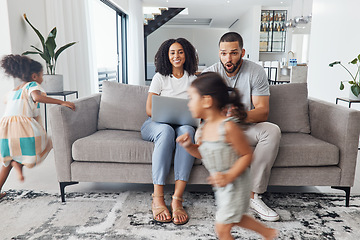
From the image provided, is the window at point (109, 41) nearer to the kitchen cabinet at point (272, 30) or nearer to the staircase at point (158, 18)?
the staircase at point (158, 18)

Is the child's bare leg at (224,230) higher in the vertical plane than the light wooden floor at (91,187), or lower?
higher

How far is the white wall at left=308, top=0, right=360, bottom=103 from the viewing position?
140 inches

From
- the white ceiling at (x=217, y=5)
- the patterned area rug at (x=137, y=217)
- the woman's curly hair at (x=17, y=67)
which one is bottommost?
the patterned area rug at (x=137, y=217)

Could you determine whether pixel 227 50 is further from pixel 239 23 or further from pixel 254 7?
pixel 239 23

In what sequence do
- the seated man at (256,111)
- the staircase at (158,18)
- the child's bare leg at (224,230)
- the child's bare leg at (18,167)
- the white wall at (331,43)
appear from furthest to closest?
the staircase at (158,18), the white wall at (331,43), the child's bare leg at (18,167), the seated man at (256,111), the child's bare leg at (224,230)

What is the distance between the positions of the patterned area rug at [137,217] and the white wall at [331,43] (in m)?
2.47

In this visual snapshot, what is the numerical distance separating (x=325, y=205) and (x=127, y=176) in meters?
1.12

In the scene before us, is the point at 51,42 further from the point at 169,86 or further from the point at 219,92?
the point at 219,92

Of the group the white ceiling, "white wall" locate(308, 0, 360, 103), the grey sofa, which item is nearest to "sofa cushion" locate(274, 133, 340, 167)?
the grey sofa

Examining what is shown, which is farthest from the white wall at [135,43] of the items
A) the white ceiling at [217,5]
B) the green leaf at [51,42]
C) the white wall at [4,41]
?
the white wall at [4,41]

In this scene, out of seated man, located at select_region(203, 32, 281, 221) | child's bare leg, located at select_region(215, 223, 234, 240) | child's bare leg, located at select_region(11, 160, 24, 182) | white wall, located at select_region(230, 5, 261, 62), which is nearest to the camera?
child's bare leg, located at select_region(215, 223, 234, 240)

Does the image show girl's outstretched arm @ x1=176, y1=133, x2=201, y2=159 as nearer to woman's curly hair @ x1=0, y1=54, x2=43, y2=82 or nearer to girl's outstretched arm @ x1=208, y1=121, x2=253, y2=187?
girl's outstretched arm @ x1=208, y1=121, x2=253, y2=187

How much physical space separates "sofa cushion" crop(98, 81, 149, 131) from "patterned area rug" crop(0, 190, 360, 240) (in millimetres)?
471

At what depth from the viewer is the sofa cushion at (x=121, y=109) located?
2070 millimetres
